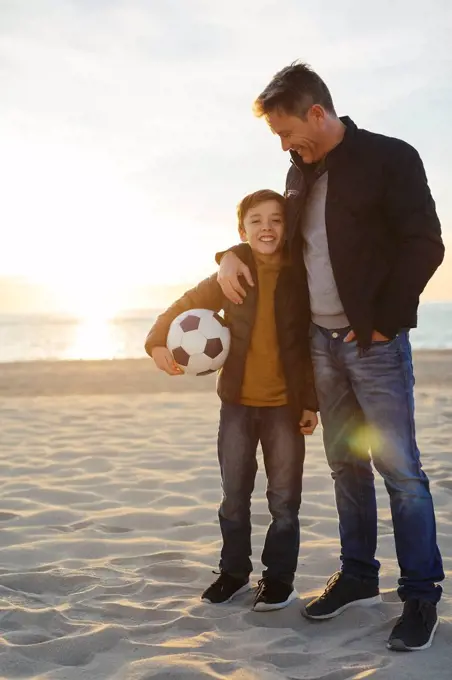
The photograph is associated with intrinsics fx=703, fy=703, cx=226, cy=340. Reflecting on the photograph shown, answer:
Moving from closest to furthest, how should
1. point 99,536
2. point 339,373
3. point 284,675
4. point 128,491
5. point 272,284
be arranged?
point 284,675 → point 339,373 → point 272,284 → point 99,536 → point 128,491

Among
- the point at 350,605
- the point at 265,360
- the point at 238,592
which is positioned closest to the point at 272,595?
the point at 238,592

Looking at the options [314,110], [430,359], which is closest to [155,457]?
A: [314,110]

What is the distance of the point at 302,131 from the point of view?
11.4 feet

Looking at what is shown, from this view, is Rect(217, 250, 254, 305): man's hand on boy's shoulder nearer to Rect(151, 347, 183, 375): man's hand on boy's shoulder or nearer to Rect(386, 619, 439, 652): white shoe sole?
Rect(151, 347, 183, 375): man's hand on boy's shoulder

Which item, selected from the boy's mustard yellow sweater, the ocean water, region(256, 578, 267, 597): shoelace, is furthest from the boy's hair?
the ocean water

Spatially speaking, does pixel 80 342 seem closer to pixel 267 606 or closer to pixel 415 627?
pixel 267 606

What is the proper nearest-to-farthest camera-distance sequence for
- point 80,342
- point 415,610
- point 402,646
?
point 402,646 < point 415,610 < point 80,342

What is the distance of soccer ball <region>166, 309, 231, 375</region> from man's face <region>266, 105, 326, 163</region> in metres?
1.01

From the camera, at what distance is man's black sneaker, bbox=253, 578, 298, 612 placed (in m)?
3.69

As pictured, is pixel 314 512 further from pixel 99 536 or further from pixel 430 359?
pixel 430 359

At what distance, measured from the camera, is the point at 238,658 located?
3.12m

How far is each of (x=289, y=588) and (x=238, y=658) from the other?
750mm

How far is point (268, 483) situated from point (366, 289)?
1224 mm

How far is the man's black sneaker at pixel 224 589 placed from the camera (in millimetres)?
3826
